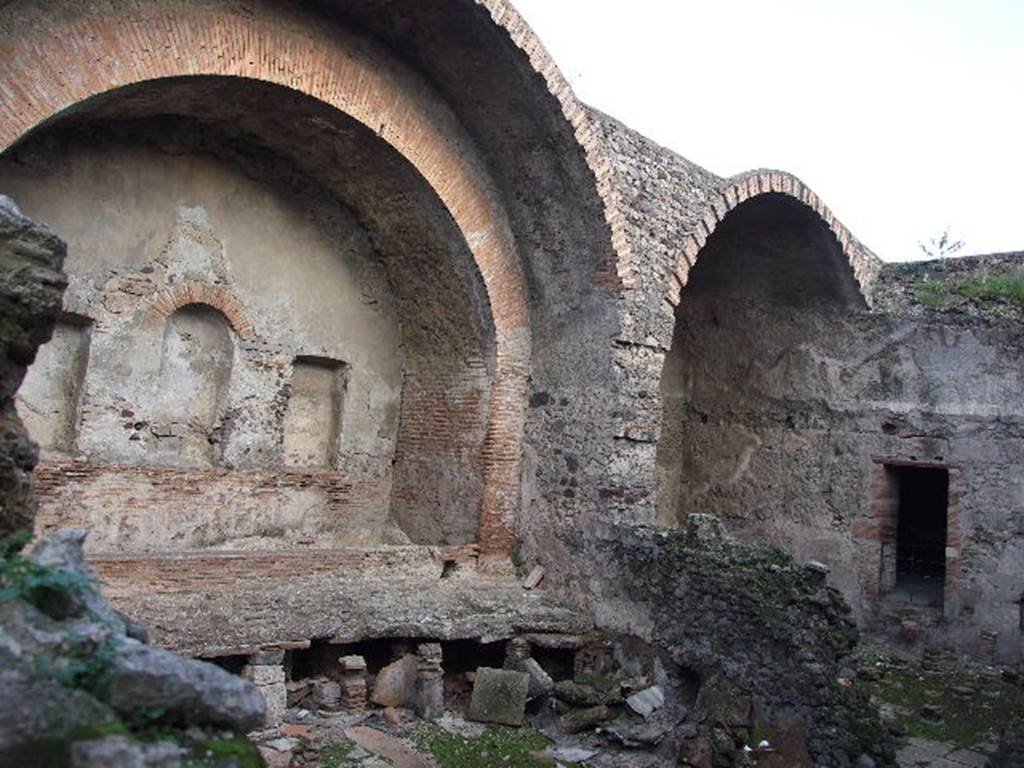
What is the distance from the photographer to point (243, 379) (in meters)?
7.39

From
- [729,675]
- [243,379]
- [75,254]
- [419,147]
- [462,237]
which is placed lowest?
[729,675]

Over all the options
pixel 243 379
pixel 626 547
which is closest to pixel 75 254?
pixel 243 379

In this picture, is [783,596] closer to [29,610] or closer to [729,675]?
[729,675]

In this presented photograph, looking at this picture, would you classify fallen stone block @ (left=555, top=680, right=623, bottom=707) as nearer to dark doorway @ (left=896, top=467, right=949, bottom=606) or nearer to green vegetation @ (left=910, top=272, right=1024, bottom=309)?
dark doorway @ (left=896, top=467, right=949, bottom=606)

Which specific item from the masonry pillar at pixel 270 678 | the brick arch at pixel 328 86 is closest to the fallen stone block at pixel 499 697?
the masonry pillar at pixel 270 678

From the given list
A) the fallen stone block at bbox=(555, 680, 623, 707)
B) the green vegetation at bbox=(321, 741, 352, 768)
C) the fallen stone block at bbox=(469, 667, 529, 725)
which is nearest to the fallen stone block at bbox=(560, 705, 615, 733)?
the fallen stone block at bbox=(555, 680, 623, 707)

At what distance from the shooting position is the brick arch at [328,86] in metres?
5.06

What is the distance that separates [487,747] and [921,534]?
20.0ft

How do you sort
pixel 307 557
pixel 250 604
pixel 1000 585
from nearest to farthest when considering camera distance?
pixel 250 604
pixel 307 557
pixel 1000 585

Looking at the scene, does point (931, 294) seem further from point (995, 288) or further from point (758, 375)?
point (758, 375)

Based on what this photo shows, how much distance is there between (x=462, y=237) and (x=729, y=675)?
3977 mm

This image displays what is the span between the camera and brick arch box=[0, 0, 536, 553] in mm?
5062

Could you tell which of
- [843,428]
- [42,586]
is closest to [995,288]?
[843,428]

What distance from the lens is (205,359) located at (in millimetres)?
7309
